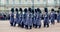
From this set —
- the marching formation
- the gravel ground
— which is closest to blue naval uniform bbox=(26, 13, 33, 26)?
the marching formation

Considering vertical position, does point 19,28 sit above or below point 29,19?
below

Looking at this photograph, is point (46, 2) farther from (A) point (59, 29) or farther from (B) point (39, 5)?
(A) point (59, 29)

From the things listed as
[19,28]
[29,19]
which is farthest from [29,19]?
[19,28]

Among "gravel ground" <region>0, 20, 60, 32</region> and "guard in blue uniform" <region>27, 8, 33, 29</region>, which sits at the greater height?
"guard in blue uniform" <region>27, 8, 33, 29</region>

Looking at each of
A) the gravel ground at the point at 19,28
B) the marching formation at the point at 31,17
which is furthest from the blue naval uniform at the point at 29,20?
the gravel ground at the point at 19,28

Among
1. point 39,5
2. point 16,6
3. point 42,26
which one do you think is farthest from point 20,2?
point 42,26

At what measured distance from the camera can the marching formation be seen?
14.1 feet

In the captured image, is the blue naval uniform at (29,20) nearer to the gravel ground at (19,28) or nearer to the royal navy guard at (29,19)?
the royal navy guard at (29,19)

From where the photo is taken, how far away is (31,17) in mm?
4305

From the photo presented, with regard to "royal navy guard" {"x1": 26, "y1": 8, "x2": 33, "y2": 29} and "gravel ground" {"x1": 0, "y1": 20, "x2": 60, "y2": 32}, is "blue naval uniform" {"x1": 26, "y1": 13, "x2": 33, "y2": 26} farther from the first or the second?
"gravel ground" {"x1": 0, "y1": 20, "x2": 60, "y2": 32}

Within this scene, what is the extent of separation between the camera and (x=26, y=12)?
430 centimetres

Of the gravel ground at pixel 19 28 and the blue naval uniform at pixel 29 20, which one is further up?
the blue naval uniform at pixel 29 20

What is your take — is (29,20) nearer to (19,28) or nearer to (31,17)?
(31,17)

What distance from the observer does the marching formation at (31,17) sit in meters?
4.30
